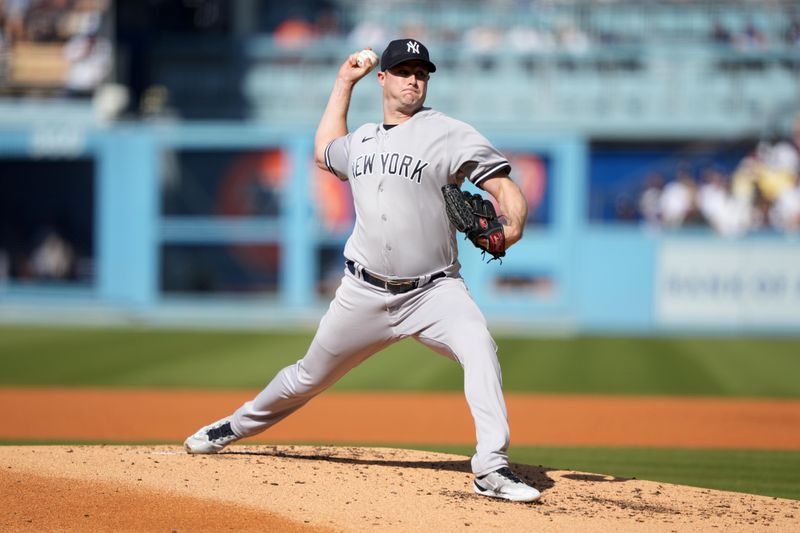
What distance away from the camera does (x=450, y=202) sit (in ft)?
14.8

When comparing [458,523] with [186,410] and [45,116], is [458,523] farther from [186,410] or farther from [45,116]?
[45,116]

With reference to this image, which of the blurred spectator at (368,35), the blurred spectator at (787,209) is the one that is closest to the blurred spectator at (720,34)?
the blurred spectator at (787,209)

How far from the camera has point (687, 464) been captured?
641 centimetres

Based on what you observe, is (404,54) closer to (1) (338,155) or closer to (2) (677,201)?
(1) (338,155)

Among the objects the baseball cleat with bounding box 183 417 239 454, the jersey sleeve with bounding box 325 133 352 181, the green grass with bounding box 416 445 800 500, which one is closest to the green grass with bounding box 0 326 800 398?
the green grass with bounding box 416 445 800 500

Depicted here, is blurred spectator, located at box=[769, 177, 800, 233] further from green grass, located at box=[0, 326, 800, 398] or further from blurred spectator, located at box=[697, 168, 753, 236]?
green grass, located at box=[0, 326, 800, 398]

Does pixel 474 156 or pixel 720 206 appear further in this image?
pixel 720 206

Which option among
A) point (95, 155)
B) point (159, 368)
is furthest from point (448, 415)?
point (95, 155)

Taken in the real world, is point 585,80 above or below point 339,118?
above

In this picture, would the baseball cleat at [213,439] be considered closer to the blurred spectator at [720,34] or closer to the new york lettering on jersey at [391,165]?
the new york lettering on jersey at [391,165]

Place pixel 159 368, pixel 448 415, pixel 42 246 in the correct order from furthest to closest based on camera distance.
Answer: pixel 42 246
pixel 159 368
pixel 448 415

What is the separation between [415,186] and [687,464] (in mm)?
2833

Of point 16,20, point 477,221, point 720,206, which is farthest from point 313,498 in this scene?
point 16,20

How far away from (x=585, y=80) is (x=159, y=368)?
11.0 m
